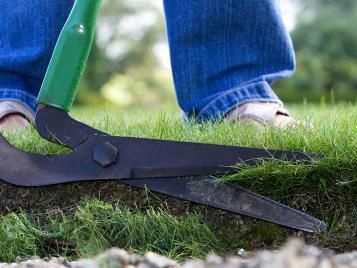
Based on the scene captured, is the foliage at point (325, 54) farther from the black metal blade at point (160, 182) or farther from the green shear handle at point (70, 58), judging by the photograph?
the black metal blade at point (160, 182)

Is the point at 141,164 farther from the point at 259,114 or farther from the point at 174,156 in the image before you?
the point at 259,114

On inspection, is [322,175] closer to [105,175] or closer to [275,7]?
[105,175]

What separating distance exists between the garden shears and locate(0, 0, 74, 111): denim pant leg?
0.74m

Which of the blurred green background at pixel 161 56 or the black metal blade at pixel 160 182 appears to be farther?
the blurred green background at pixel 161 56

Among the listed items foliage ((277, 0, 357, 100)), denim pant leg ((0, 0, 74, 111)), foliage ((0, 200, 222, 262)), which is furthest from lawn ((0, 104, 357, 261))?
foliage ((277, 0, 357, 100))


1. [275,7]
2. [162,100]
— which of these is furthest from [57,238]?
[162,100]

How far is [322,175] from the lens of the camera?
1.87 metres

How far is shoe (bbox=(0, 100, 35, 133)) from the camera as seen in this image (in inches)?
102

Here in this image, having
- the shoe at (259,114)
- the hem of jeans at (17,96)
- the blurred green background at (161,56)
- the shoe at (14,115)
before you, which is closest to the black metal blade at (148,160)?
the shoe at (259,114)

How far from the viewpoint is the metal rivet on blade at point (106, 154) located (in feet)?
6.01

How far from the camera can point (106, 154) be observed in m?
1.83

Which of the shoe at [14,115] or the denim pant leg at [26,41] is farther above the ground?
the denim pant leg at [26,41]

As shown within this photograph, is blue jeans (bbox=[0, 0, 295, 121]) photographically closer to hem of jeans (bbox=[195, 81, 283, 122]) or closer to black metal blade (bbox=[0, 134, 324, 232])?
hem of jeans (bbox=[195, 81, 283, 122])

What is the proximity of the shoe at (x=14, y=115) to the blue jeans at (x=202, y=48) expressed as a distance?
0.15ft
